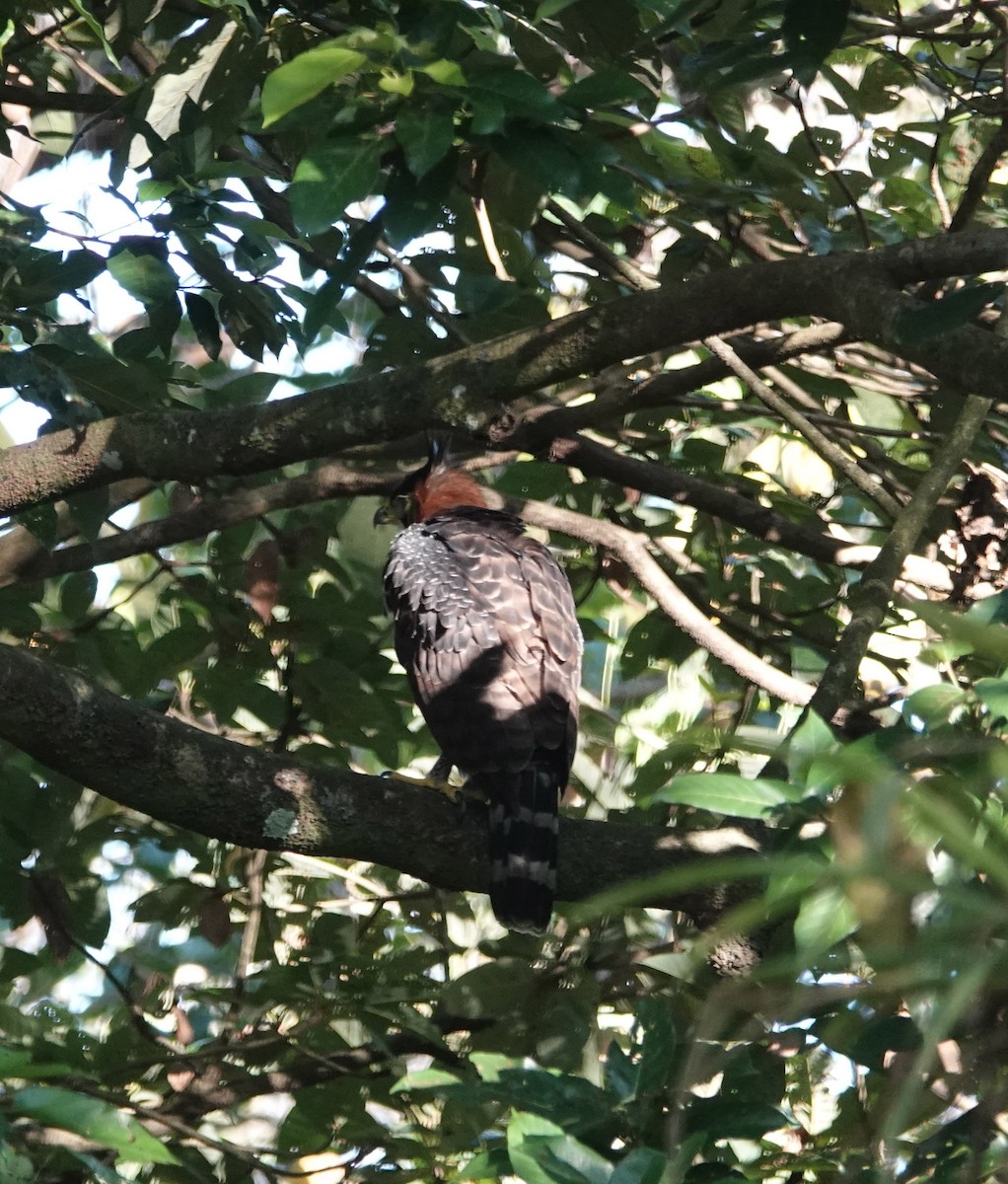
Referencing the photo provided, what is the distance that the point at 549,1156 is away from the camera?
1.61 m

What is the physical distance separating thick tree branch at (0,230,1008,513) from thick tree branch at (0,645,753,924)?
741 mm

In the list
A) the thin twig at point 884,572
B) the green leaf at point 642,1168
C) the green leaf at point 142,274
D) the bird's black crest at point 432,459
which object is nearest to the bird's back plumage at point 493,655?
the bird's black crest at point 432,459

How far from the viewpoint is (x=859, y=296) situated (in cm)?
262

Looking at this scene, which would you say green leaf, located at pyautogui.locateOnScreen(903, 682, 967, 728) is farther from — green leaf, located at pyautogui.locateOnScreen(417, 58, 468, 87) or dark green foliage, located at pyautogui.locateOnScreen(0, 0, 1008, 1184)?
green leaf, located at pyautogui.locateOnScreen(417, 58, 468, 87)

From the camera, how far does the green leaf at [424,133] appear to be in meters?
2.39

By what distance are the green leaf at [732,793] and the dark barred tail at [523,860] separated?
5.48 feet

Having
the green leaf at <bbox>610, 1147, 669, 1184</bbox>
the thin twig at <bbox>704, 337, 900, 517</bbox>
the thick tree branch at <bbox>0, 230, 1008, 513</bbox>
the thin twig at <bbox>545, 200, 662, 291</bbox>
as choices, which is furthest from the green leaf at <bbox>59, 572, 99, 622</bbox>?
the green leaf at <bbox>610, 1147, 669, 1184</bbox>

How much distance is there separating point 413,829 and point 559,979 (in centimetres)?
78

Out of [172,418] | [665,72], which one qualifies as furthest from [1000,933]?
[665,72]

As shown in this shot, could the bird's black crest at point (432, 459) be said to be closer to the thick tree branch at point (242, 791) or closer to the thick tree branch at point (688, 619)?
Result: the thick tree branch at point (688, 619)

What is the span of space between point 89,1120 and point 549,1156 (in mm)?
542

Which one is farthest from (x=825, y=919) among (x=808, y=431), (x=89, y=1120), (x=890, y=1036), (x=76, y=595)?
(x=76, y=595)

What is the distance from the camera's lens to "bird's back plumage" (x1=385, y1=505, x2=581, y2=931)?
154 inches

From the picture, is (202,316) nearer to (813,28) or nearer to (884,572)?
(813,28)
